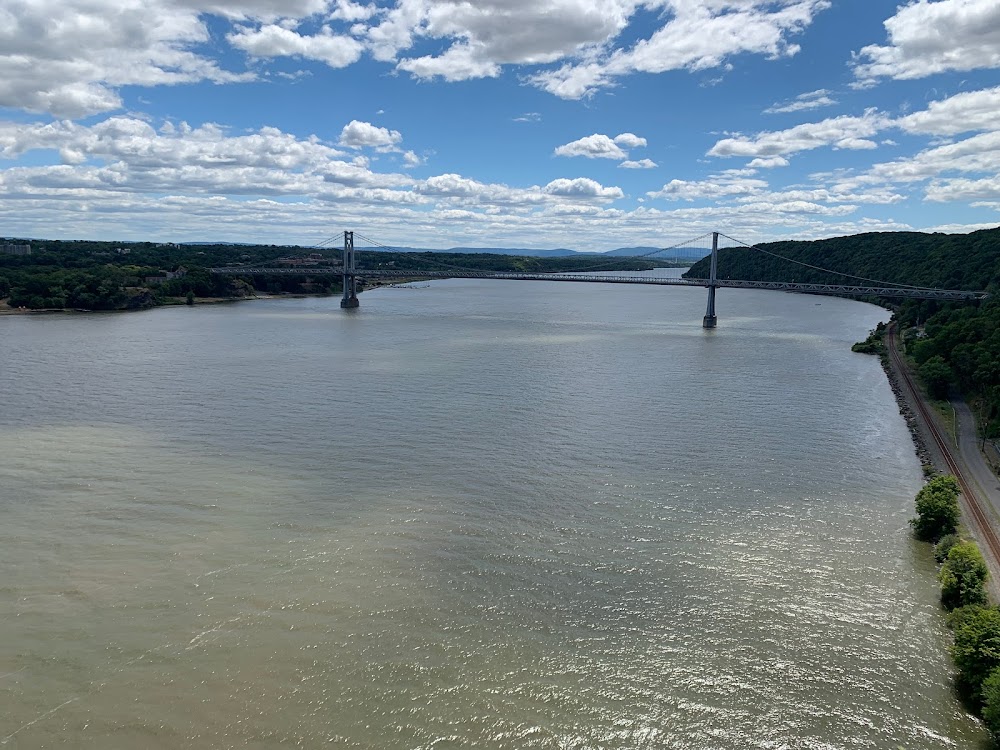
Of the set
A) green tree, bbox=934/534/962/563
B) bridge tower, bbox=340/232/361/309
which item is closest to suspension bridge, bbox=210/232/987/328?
bridge tower, bbox=340/232/361/309

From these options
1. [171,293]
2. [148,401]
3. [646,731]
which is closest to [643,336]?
[148,401]

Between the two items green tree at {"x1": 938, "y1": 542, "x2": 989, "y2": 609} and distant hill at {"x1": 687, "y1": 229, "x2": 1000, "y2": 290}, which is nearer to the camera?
green tree at {"x1": 938, "y1": 542, "x2": 989, "y2": 609}

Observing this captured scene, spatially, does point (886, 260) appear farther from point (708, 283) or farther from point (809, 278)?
point (708, 283)

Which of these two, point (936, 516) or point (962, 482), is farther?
point (962, 482)

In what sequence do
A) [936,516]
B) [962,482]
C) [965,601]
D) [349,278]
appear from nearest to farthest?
[965,601] < [936,516] < [962,482] < [349,278]

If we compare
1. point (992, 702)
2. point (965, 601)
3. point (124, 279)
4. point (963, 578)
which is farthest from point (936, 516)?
point (124, 279)

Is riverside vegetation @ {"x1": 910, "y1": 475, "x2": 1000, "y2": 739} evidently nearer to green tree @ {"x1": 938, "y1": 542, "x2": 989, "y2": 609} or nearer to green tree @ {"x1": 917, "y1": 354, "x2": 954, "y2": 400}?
green tree @ {"x1": 938, "y1": 542, "x2": 989, "y2": 609}
